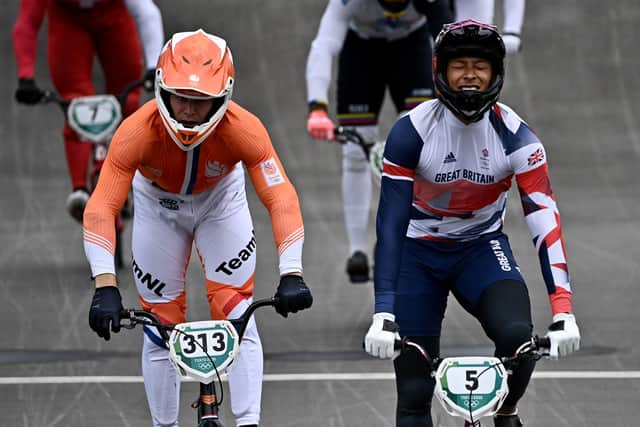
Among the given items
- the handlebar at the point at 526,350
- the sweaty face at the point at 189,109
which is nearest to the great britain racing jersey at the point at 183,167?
the sweaty face at the point at 189,109

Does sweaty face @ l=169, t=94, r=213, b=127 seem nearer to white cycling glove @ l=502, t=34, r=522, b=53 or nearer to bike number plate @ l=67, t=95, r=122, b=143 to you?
white cycling glove @ l=502, t=34, r=522, b=53

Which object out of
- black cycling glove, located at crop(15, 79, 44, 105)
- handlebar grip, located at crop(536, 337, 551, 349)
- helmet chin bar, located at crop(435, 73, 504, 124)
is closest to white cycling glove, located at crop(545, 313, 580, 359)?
handlebar grip, located at crop(536, 337, 551, 349)

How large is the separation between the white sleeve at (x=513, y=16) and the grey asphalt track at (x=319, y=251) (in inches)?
72.4

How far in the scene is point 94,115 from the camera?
11086 mm

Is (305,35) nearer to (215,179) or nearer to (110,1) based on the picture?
(110,1)

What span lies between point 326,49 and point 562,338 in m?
4.76

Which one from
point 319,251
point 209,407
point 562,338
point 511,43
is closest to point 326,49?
point 511,43

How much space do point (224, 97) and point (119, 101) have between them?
16.8 feet

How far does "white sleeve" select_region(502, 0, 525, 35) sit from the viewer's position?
1088 cm

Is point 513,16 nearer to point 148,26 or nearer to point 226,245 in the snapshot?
point 148,26

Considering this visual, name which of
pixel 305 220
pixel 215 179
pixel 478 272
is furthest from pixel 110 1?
pixel 478 272

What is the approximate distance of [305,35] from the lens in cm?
1856

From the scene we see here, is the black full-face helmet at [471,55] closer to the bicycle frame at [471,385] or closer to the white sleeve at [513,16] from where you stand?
the bicycle frame at [471,385]

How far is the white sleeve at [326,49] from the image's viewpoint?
31.8ft
